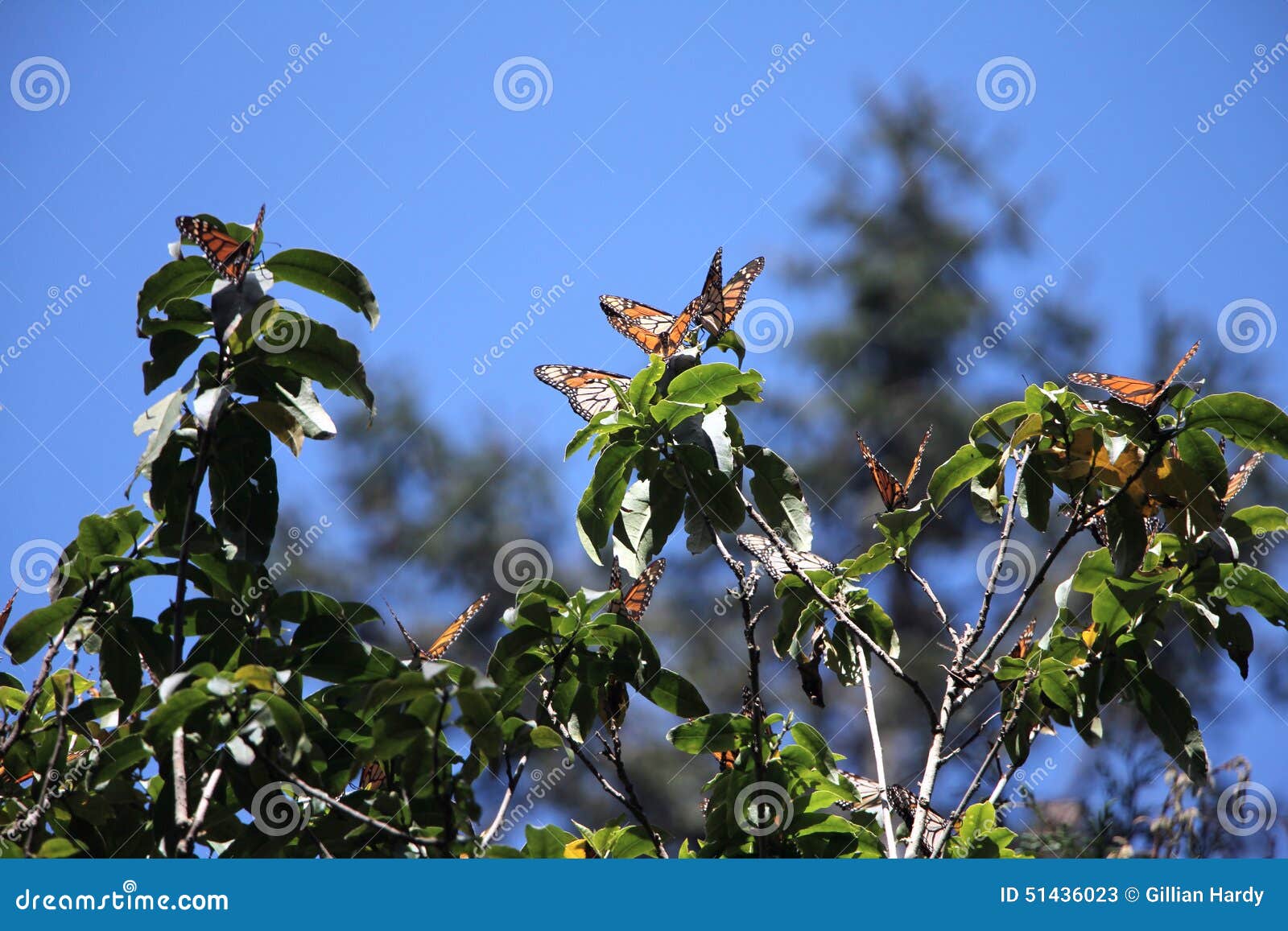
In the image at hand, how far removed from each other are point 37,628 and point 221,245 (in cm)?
79

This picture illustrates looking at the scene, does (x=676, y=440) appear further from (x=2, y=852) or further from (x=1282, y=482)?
(x=1282, y=482)

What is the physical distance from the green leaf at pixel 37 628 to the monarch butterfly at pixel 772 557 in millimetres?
1329

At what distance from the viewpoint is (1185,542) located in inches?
85.7

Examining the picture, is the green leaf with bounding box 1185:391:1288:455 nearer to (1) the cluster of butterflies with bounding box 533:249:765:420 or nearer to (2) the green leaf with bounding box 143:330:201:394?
(1) the cluster of butterflies with bounding box 533:249:765:420

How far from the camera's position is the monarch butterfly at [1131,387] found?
218 cm

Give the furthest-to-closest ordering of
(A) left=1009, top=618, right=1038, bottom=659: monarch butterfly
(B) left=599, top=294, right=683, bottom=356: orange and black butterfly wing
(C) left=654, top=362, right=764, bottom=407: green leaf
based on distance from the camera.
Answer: (B) left=599, top=294, right=683, bottom=356: orange and black butterfly wing
(A) left=1009, top=618, right=1038, bottom=659: monarch butterfly
(C) left=654, top=362, right=764, bottom=407: green leaf

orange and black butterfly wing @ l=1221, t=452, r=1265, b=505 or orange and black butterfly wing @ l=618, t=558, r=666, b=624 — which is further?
orange and black butterfly wing @ l=618, t=558, r=666, b=624

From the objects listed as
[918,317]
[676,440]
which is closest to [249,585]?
[676,440]

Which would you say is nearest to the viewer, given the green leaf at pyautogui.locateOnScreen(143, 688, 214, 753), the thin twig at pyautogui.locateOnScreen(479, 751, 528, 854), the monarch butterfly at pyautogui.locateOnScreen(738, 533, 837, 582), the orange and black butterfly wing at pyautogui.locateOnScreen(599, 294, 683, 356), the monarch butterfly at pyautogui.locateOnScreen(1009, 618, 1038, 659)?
the green leaf at pyautogui.locateOnScreen(143, 688, 214, 753)

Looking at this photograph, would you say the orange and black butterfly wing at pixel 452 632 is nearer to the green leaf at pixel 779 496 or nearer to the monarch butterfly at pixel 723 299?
the green leaf at pixel 779 496

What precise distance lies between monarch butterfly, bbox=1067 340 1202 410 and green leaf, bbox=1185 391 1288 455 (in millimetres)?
78

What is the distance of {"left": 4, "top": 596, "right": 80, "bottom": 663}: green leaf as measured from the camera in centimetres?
202

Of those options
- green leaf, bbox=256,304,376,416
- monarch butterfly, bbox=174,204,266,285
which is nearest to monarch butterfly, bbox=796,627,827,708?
green leaf, bbox=256,304,376,416

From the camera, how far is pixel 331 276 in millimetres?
2111
